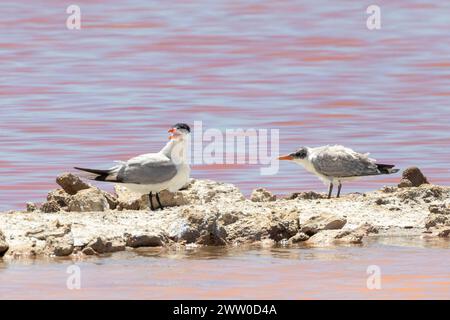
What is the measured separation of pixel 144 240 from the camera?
11.4m

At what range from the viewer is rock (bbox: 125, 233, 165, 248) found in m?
11.3

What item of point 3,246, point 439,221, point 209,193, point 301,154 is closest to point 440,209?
point 439,221

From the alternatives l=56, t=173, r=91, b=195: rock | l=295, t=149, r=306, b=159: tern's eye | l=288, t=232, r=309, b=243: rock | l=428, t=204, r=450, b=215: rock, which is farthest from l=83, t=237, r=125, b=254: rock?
l=295, t=149, r=306, b=159: tern's eye

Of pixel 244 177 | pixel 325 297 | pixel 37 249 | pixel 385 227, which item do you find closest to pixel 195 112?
pixel 244 177

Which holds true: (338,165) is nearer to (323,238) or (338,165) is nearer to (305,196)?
(305,196)

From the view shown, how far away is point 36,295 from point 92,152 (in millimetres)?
7573

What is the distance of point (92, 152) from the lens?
56.0ft

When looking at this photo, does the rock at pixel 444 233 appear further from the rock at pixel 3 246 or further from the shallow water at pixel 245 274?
the rock at pixel 3 246

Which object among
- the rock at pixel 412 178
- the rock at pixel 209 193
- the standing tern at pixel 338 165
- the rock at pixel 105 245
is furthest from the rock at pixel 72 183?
the rock at pixel 412 178

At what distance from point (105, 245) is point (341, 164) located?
368cm

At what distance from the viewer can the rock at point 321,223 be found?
11.9 m

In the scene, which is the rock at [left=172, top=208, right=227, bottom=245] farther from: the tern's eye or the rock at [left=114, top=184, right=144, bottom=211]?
the tern's eye
